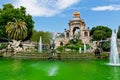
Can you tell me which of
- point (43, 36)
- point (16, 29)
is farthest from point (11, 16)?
point (43, 36)

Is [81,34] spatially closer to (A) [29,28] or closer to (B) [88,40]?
(B) [88,40]

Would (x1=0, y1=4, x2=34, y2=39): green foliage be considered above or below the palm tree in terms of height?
above

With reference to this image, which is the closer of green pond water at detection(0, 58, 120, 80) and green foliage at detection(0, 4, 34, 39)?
green pond water at detection(0, 58, 120, 80)

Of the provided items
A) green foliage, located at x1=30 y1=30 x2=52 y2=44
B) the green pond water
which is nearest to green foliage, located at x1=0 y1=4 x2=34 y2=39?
green foliage, located at x1=30 y1=30 x2=52 y2=44

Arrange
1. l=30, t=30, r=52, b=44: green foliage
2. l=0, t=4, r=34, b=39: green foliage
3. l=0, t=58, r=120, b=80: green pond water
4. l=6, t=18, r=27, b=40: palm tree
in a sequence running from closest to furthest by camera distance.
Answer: l=0, t=58, r=120, b=80: green pond water
l=6, t=18, r=27, b=40: palm tree
l=0, t=4, r=34, b=39: green foliage
l=30, t=30, r=52, b=44: green foliage

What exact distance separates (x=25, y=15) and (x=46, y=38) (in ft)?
83.5

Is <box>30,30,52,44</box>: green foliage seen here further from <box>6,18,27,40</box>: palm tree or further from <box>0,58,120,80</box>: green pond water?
<box>0,58,120,80</box>: green pond water

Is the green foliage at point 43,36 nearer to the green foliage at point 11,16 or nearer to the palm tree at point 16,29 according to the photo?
the green foliage at point 11,16

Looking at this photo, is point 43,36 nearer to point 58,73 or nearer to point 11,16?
point 11,16

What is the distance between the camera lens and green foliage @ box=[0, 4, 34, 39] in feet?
172

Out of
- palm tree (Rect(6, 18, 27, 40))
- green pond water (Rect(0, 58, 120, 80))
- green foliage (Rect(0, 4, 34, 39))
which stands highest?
green foliage (Rect(0, 4, 34, 39))

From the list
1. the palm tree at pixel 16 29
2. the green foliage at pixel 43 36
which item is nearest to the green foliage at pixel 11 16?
the palm tree at pixel 16 29

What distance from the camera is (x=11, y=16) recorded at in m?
52.6

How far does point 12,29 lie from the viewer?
161 ft
